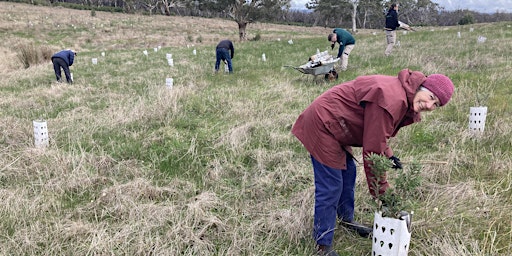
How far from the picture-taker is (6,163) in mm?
4141

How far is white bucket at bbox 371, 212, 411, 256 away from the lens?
6.88ft

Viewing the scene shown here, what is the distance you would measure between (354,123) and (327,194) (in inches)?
20.3

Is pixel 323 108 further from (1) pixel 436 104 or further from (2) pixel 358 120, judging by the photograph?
(1) pixel 436 104

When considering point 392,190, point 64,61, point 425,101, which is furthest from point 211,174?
point 64,61

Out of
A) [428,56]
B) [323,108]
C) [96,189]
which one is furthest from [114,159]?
[428,56]

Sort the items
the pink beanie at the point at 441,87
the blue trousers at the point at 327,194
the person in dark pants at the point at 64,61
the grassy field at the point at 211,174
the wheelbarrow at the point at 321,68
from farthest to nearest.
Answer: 1. the person in dark pants at the point at 64,61
2. the wheelbarrow at the point at 321,68
3. the grassy field at the point at 211,174
4. the blue trousers at the point at 327,194
5. the pink beanie at the point at 441,87

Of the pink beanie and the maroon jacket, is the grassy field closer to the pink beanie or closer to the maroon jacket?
the maroon jacket

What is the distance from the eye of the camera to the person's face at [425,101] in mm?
2033

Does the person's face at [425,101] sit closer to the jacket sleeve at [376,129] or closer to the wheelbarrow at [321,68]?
the jacket sleeve at [376,129]

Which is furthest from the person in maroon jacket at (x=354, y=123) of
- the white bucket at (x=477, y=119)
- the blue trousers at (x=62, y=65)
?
the blue trousers at (x=62, y=65)

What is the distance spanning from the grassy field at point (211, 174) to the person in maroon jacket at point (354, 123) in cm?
28

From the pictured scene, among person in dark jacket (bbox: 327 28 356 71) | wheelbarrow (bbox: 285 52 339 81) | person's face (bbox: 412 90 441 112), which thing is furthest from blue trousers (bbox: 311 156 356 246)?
person in dark jacket (bbox: 327 28 356 71)

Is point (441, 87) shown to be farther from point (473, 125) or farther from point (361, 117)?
point (473, 125)

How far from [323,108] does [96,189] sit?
2.52m
